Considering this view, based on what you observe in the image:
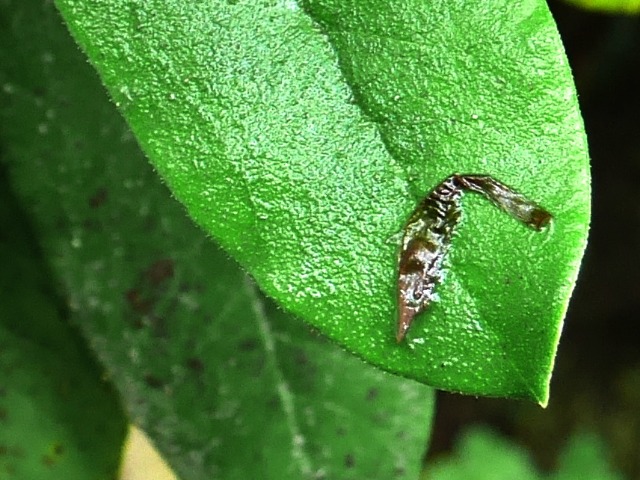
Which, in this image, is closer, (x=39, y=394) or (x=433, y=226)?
(x=433, y=226)

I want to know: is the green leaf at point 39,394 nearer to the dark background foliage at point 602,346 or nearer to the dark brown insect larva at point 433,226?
the dark brown insect larva at point 433,226

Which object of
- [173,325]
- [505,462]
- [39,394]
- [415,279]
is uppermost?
[415,279]

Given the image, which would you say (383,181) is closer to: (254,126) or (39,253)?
(254,126)

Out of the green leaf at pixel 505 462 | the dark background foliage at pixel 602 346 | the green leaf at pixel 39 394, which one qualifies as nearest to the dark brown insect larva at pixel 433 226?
the green leaf at pixel 39 394

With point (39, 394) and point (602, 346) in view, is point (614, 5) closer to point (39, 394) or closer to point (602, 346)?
point (39, 394)

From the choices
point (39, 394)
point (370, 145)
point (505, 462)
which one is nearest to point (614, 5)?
point (370, 145)

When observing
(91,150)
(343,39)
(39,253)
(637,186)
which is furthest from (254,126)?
(637,186)

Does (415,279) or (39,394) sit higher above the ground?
(415,279)

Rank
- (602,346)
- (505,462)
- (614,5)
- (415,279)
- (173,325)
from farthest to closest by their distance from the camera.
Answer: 1. (602,346)
2. (505,462)
3. (173,325)
4. (614,5)
5. (415,279)
